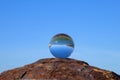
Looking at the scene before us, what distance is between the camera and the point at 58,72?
439 inches

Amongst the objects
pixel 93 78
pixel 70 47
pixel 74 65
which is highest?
pixel 70 47

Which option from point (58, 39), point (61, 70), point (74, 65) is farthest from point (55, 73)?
point (58, 39)

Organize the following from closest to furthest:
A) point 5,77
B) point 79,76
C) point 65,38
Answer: point 79,76, point 5,77, point 65,38

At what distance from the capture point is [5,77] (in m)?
11.7

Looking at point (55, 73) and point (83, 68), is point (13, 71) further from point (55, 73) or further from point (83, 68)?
point (83, 68)

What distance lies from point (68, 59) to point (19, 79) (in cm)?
263

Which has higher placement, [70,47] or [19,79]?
[70,47]

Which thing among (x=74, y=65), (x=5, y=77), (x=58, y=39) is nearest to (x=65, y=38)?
(x=58, y=39)

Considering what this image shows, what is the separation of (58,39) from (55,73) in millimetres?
1886

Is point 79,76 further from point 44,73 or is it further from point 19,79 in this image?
point 19,79

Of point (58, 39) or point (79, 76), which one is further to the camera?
point (58, 39)

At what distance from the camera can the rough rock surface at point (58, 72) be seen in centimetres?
1096

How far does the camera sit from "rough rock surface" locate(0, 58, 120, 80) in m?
11.0

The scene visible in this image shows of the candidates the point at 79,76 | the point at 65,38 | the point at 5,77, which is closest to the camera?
the point at 79,76
